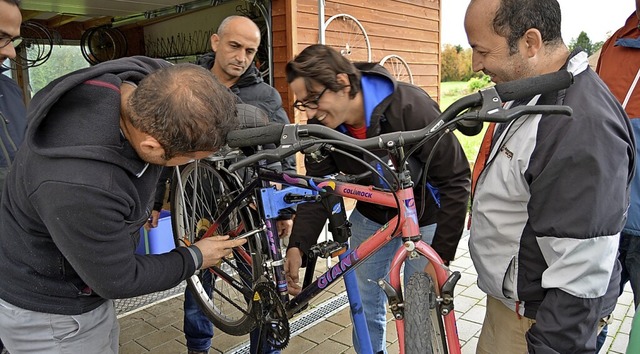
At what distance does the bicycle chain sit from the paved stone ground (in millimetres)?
976

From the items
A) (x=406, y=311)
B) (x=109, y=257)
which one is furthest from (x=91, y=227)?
(x=406, y=311)

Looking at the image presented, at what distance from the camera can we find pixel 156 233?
12.7 ft

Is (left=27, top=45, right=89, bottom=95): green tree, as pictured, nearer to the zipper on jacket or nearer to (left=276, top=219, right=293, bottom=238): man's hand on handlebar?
the zipper on jacket

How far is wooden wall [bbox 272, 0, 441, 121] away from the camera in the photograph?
417 cm

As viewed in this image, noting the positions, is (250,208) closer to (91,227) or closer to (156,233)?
(91,227)

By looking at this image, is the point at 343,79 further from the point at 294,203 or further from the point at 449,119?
the point at 449,119

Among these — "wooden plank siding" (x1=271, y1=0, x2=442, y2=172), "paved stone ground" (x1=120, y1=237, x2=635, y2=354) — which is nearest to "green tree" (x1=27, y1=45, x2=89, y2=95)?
"wooden plank siding" (x1=271, y1=0, x2=442, y2=172)

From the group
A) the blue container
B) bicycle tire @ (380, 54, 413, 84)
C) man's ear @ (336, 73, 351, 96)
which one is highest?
bicycle tire @ (380, 54, 413, 84)

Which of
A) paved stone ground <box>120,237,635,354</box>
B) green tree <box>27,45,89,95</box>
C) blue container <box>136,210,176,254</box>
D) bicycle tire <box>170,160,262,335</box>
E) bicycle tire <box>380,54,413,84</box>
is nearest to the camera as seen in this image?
bicycle tire <box>170,160,262,335</box>

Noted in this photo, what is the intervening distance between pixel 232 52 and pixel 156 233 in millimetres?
1936

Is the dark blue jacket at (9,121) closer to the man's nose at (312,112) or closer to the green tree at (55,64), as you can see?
Result: the man's nose at (312,112)

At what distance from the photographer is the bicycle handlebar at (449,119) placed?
1048 millimetres

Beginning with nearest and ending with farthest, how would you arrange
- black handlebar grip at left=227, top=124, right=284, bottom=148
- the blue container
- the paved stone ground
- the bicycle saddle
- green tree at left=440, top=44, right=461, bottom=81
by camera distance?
black handlebar grip at left=227, top=124, right=284, bottom=148, the bicycle saddle, the paved stone ground, the blue container, green tree at left=440, top=44, right=461, bottom=81

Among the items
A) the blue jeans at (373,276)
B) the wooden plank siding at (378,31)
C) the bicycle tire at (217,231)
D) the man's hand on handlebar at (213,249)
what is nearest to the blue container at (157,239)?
the bicycle tire at (217,231)
